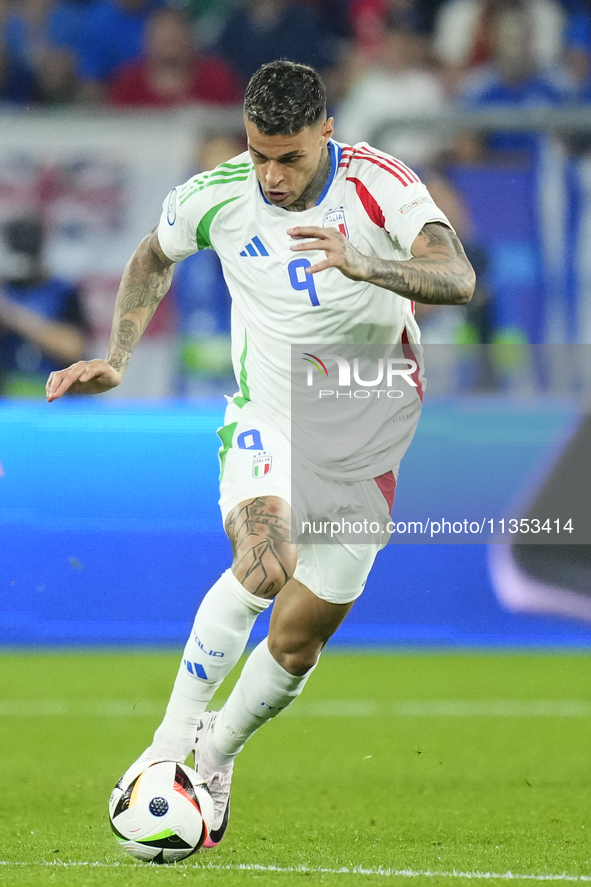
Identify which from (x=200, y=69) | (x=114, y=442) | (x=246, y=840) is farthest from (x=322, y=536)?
(x=200, y=69)

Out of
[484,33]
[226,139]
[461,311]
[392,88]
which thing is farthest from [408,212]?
[484,33]

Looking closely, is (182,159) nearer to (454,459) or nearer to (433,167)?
(433,167)

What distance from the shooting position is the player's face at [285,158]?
3.46m

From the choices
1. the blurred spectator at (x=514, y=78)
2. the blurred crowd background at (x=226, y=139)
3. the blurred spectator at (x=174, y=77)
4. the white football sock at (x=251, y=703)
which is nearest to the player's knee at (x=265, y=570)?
the white football sock at (x=251, y=703)

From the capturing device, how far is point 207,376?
7.42 meters

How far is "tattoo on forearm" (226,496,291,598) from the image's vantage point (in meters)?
3.37

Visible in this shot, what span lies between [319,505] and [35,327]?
4164 millimetres

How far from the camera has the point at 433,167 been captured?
7.75m

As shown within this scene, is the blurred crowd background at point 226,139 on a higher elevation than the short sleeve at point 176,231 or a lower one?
lower

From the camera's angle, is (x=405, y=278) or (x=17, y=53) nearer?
(x=405, y=278)

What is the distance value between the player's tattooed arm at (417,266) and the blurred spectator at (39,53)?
22.4 feet

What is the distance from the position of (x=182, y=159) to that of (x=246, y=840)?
517 cm

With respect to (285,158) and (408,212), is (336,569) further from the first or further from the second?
(285,158)

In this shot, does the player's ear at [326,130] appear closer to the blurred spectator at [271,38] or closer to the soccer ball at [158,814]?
the soccer ball at [158,814]
